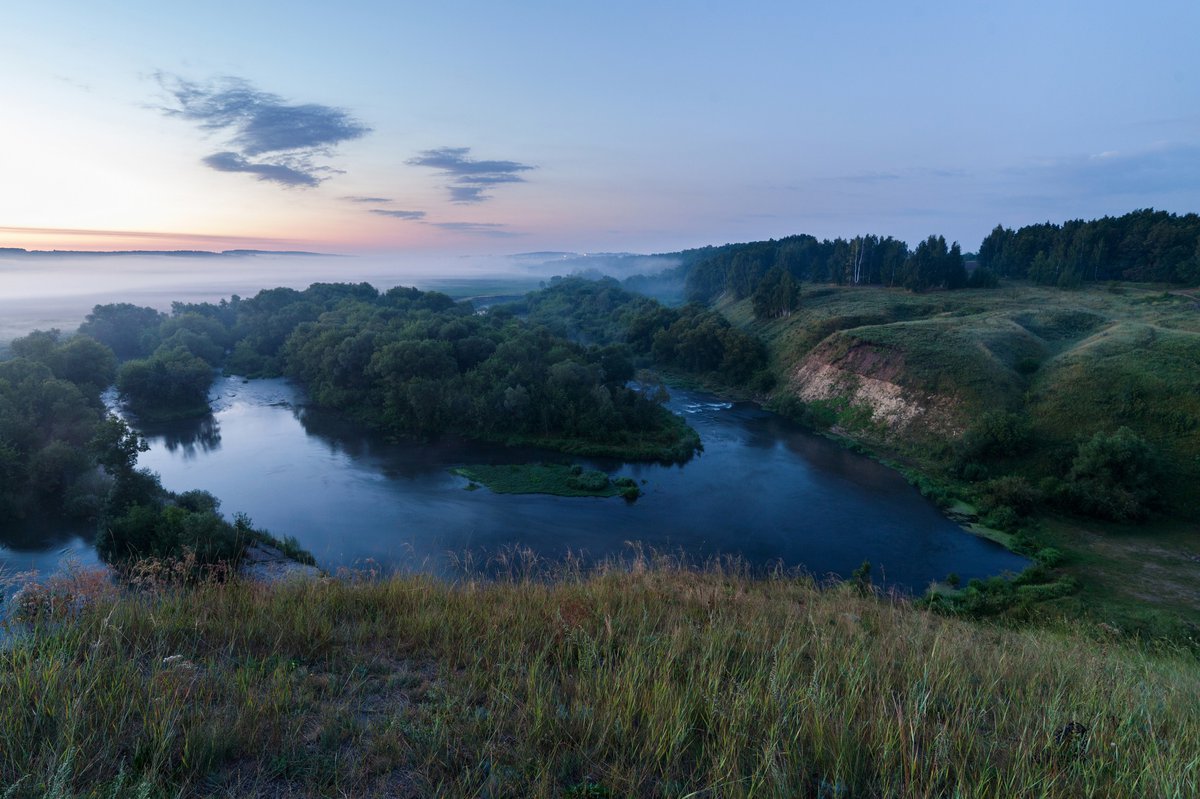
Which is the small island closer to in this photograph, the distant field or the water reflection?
the water reflection

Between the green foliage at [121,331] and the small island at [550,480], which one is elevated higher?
the green foliage at [121,331]

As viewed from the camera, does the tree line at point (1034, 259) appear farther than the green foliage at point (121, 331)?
Yes

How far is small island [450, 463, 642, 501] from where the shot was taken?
98.3 ft

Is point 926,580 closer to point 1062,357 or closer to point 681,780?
point 681,780

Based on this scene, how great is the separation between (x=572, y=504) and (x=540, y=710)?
996 inches

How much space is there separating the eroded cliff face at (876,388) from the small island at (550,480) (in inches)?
845

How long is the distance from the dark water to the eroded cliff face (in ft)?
17.7

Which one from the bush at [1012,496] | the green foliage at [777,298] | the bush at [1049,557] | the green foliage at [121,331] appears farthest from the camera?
the green foliage at [777,298]

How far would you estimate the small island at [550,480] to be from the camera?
29953mm

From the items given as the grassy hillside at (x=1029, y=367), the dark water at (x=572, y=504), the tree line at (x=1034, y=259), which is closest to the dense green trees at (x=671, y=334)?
the grassy hillside at (x=1029, y=367)

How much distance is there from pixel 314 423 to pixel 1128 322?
68477mm

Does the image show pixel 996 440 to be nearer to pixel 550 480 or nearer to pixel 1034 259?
pixel 550 480

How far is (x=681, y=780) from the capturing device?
10.7 ft

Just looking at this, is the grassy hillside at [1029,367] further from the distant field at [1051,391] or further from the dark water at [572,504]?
the dark water at [572,504]
